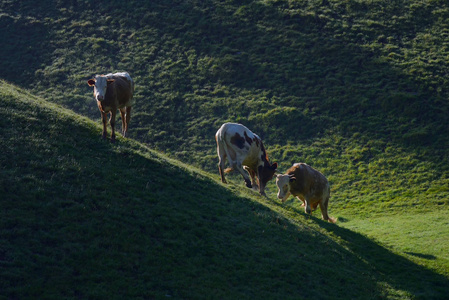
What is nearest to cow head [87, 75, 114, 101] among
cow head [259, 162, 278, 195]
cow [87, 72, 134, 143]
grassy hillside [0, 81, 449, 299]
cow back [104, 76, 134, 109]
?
cow [87, 72, 134, 143]

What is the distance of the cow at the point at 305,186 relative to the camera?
21.7 m

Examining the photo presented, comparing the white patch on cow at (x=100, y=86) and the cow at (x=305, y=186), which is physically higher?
the white patch on cow at (x=100, y=86)

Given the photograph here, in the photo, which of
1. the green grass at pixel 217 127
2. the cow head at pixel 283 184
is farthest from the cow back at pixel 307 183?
the green grass at pixel 217 127

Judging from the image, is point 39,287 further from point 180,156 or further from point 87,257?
point 180,156

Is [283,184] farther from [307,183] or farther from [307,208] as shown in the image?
[307,208]

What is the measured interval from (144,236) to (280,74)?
29479 millimetres

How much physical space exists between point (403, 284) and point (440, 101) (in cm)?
2440

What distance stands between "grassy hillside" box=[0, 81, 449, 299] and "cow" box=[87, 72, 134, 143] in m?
1.07

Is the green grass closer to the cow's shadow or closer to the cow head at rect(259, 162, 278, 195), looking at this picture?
the cow's shadow

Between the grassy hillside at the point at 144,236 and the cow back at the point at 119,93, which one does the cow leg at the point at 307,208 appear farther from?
the cow back at the point at 119,93

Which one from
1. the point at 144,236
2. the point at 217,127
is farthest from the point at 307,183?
the point at 217,127

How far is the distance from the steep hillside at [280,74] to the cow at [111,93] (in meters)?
12.9

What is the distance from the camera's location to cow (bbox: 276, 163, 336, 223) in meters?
21.7

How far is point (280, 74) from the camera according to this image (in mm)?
41531
